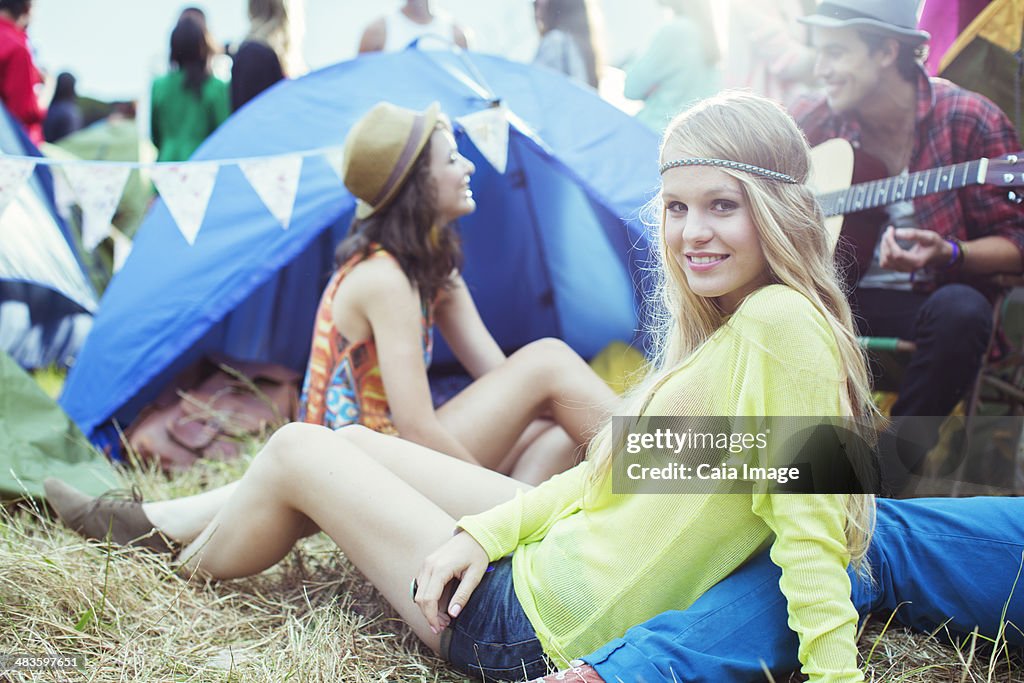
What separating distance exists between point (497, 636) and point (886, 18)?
78.3 inches

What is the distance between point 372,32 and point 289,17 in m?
0.41

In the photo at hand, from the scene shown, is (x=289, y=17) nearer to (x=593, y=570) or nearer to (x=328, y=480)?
(x=328, y=480)

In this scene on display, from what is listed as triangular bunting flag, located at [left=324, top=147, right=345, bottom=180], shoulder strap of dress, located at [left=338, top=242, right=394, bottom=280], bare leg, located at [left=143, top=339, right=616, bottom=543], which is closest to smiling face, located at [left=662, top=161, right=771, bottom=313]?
bare leg, located at [left=143, top=339, right=616, bottom=543]

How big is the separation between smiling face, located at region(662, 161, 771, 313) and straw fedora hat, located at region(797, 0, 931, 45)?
1489mm

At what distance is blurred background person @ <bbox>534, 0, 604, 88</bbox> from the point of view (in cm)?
357

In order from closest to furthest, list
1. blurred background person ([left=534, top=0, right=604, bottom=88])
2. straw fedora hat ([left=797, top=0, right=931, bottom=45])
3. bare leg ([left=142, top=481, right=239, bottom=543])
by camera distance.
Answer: bare leg ([left=142, top=481, right=239, bottom=543]), straw fedora hat ([left=797, top=0, right=931, bottom=45]), blurred background person ([left=534, top=0, right=604, bottom=88])

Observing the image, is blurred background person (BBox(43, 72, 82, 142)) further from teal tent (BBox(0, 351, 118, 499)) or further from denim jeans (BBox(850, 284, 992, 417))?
denim jeans (BBox(850, 284, 992, 417))

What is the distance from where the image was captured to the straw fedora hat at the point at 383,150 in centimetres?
207

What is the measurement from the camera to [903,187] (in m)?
2.29

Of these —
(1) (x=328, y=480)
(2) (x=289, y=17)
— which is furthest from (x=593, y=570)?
(2) (x=289, y=17)

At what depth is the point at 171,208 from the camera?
2.46 metres

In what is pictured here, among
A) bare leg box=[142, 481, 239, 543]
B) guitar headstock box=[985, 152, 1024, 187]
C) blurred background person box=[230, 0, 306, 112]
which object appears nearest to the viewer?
bare leg box=[142, 481, 239, 543]

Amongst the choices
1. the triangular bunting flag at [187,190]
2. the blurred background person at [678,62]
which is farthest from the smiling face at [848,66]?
the triangular bunting flag at [187,190]

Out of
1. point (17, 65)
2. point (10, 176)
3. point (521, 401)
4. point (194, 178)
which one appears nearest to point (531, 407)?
point (521, 401)
